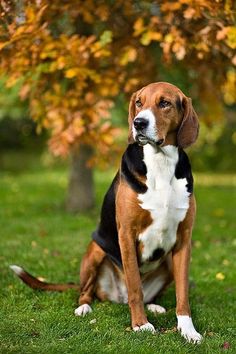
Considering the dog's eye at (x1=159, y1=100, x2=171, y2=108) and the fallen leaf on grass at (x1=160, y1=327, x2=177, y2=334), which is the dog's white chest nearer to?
the dog's eye at (x1=159, y1=100, x2=171, y2=108)

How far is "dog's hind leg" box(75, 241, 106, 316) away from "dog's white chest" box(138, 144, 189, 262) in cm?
64

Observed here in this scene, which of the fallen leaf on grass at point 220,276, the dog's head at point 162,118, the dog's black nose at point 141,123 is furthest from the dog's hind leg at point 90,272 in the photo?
the fallen leaf on grass at point 220,276

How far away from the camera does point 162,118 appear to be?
4.09 m

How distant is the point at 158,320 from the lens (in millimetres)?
4629

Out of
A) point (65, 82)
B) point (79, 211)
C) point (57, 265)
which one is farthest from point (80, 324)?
point (79, 211)

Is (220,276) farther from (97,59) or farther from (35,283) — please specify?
(97,59)

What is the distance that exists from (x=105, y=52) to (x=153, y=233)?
2.14 m

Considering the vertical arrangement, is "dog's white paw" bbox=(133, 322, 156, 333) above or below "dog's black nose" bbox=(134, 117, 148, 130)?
below

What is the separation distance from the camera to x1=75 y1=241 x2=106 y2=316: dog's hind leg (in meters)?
4.84

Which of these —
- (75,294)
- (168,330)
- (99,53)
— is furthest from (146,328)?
(99,53)

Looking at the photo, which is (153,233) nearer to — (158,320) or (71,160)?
(158,320)

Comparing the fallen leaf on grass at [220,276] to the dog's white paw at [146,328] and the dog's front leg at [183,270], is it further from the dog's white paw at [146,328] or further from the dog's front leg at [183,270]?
the dog's white paw at [146,328]

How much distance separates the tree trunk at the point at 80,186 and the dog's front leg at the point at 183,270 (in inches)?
203

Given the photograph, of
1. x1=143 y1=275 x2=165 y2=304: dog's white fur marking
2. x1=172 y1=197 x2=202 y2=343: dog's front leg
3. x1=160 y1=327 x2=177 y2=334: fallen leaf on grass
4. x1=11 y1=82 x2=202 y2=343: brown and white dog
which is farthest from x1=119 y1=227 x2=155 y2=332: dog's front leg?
x1=143 y1=275 x2=165 y2=304: dog's white fur marking
